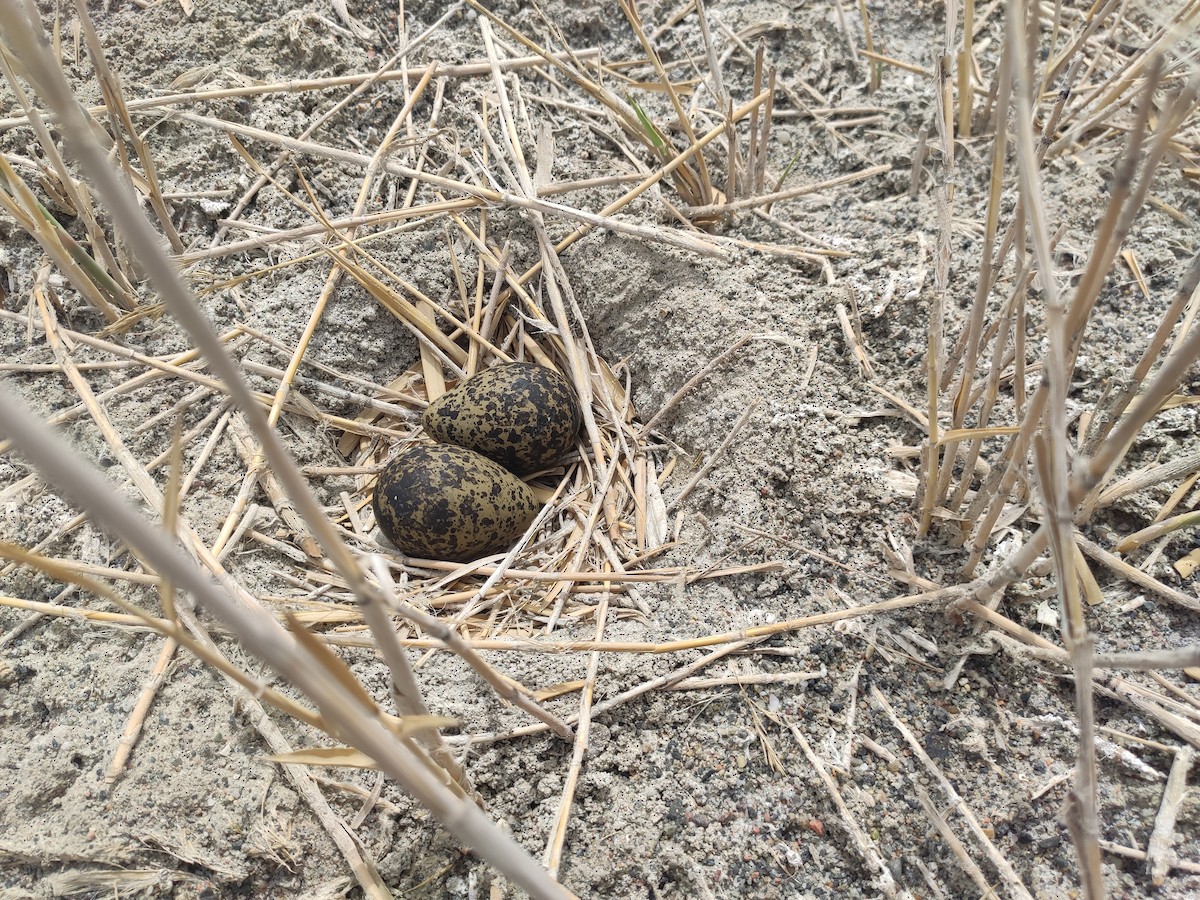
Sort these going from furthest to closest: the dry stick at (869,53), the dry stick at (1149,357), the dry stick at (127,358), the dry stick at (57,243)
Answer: the dry stick at (869,53)
the dry stick at (127,358)
the dry stick at (57,243)
the dry stick at (1149,357)

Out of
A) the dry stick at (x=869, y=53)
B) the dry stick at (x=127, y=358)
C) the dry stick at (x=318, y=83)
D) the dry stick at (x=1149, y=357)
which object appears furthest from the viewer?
the dry stick at (x=869, y=53)

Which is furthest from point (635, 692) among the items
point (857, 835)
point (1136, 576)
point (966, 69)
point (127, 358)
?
point (966, 69)

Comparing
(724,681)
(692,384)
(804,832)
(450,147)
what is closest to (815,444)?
(692,384)

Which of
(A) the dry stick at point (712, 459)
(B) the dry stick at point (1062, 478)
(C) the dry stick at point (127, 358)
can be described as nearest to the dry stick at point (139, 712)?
(C) the dry stick at point (127, 358)

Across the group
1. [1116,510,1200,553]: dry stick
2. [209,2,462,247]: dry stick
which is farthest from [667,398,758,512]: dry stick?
[209,2,462,247]: dry stick

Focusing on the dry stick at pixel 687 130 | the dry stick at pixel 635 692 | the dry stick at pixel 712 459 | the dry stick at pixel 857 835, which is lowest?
the dry stick at pixel 857 835

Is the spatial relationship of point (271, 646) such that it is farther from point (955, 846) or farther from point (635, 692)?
point (955, 846)

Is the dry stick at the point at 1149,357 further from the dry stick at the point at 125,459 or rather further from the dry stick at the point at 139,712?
the dry stick at the point at 139,712
